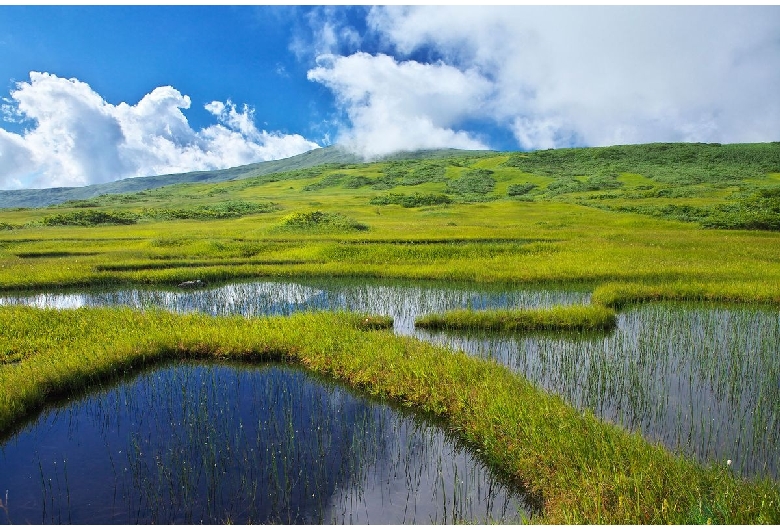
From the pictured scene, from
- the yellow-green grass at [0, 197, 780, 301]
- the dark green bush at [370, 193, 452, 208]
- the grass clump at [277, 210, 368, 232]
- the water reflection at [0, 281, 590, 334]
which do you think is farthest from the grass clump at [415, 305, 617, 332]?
the dark green bush at [370, 193, 452, 208]

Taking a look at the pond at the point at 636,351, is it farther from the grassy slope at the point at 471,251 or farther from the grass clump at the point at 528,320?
the grassy slope at the point at 471,251

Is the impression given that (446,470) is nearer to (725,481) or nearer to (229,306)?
(725,481)

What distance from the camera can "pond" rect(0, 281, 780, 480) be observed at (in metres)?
10.5

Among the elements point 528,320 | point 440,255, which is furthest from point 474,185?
point 528,320

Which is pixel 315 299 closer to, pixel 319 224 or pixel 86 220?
pixel 319 224

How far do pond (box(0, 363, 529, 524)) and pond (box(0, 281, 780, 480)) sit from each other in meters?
4.20

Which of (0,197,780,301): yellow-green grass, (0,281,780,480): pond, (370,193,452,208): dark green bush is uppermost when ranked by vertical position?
(370,193,452,208): dark green bush

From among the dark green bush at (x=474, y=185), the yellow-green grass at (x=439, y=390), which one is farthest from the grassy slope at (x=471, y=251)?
the dark green bush at (x=474, y=185)

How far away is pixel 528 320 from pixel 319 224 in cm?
3337

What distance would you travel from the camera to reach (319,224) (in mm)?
49188

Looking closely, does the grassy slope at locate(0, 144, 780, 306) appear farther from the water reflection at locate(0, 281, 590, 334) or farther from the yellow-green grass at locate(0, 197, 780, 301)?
the water reflection at locate(0, 281, 590, 334)

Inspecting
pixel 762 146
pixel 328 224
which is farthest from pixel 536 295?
pixel 762 146

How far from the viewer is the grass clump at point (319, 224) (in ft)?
156

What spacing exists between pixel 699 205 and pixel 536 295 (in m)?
49.6
